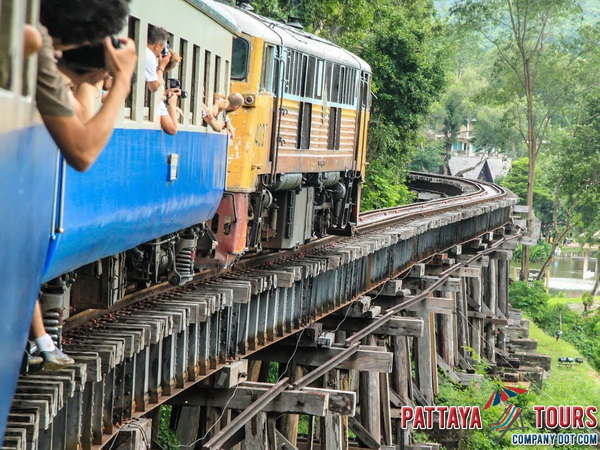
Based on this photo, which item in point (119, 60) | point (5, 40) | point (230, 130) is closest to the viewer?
point (5, 40)

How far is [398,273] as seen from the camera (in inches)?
786

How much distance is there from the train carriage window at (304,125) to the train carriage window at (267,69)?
136 cm

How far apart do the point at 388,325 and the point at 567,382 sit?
1524cm

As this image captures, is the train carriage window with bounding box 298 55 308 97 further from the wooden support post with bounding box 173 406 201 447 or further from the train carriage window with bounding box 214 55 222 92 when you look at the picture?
the train carriage window with bounding box 214 55 222 92

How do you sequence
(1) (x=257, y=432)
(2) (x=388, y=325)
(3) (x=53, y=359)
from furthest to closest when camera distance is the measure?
(2) (x=388, y=325) < (1) (x=257, y=432) < (3) (x=53, y=359)

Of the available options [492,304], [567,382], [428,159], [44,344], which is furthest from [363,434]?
[428,159]

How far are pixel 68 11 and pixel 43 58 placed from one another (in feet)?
0.73

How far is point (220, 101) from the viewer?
913 centimetres

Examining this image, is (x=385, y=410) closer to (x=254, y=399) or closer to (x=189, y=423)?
(x=189, y=423)

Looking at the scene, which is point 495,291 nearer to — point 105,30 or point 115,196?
point 115,196

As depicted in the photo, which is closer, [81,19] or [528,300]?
[81,19]

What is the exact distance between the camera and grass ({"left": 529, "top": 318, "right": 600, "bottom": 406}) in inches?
1143

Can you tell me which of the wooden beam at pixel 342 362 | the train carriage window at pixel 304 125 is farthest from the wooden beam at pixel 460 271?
the train carriage window at pixel 304 125

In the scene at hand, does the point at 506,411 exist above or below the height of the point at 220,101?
below
